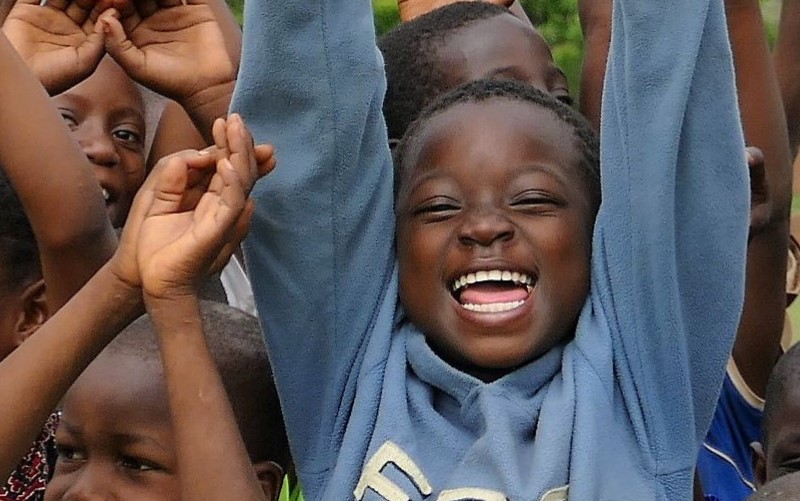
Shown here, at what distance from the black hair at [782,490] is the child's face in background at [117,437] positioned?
33.2 inches

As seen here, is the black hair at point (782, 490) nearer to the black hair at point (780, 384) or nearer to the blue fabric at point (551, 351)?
the blue fabric at point (551, 351)

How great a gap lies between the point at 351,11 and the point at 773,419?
103 cm

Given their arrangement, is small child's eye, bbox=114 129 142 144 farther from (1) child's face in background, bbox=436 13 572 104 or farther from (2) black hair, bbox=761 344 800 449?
(2) black hair, bbox=761 344 800 449

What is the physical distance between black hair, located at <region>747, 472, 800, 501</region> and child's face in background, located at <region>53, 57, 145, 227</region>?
58.4 inches

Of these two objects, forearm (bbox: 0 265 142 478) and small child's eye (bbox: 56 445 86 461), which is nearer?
forearm (bbox: 0 265 142 478)

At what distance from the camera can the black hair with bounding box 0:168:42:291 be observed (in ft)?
8.48

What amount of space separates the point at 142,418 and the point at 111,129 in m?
0.96

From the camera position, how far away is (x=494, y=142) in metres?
1.99

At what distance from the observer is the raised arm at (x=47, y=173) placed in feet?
7.02

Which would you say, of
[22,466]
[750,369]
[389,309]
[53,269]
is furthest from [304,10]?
[750,369]

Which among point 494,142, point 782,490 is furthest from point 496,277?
point 782,490

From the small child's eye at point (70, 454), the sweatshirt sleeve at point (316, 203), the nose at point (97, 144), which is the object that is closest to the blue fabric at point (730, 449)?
the sweatshirt sleeve at point (316, 203)

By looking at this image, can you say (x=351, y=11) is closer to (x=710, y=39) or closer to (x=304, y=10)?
(x=304, y=10)

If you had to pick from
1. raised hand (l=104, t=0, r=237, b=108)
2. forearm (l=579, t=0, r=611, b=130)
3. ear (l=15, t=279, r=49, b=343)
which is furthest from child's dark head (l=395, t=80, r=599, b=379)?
ear (l=15, t=279, r=49, b=343)
